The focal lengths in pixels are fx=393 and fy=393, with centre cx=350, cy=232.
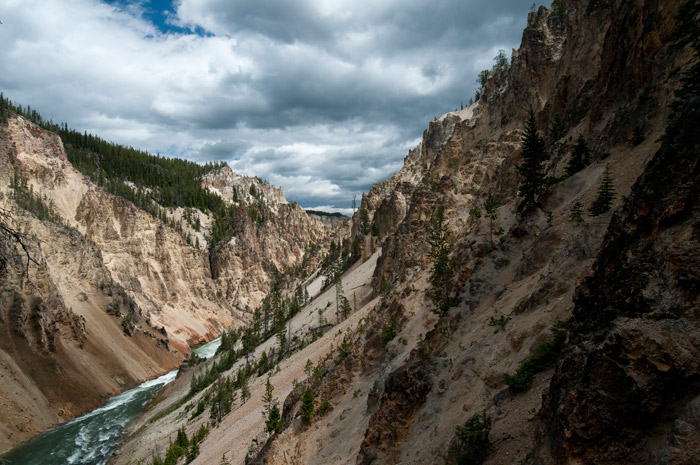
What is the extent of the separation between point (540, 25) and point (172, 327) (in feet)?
311

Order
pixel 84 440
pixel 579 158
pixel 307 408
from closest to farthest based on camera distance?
1. pixel 307 408
2. pixel 579 158
3. pixel 84 440

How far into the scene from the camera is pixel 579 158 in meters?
23.0

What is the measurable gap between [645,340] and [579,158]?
19859 mm

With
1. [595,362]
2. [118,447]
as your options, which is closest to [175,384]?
[118,447]

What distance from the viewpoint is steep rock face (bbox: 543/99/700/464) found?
584 cm

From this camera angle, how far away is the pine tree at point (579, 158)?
22.6m

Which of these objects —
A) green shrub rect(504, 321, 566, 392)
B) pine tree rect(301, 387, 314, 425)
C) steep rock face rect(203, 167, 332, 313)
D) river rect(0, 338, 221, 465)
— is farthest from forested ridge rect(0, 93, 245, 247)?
green shrub rect(504, 321, 566, 392)

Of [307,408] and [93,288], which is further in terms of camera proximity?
[93,288]

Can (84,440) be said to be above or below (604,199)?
below

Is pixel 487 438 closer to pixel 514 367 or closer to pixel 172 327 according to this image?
pixel 514 367

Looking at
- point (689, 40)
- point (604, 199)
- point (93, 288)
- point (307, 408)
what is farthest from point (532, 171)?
point (93, 288)

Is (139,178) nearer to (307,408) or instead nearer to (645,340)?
(307,408)

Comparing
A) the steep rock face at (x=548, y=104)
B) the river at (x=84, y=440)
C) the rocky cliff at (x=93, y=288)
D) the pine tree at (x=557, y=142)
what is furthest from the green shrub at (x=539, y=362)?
the river at (x=84, y=440)

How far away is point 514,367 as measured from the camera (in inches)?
476
